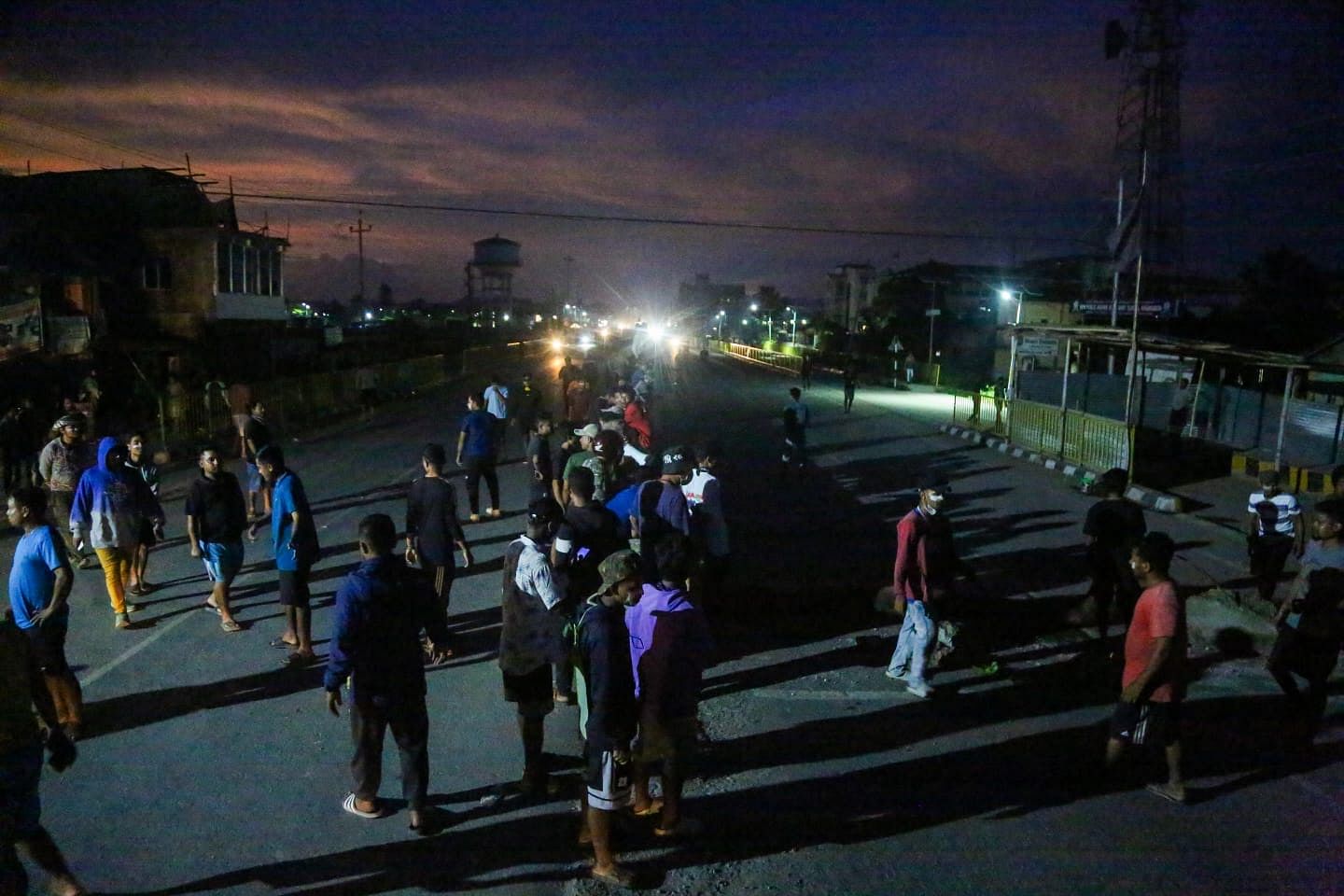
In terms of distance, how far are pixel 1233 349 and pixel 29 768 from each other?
53.9 feet

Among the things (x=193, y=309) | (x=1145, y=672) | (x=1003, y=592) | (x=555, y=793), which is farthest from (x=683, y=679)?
(x=193, y=309)

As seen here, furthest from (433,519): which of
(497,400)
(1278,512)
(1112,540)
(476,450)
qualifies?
(497,400)

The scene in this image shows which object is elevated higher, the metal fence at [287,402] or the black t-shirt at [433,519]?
the black t-shirt at [433,519]

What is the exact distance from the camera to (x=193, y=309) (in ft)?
104

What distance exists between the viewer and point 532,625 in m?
4.76

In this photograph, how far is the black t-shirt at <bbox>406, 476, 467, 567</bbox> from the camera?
277 inches

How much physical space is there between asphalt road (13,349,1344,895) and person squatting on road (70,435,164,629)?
0.48 m

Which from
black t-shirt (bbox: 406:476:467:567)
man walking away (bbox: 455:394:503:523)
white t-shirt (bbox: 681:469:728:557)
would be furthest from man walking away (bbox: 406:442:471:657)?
man walking away (bbox: 455:394:503:523)

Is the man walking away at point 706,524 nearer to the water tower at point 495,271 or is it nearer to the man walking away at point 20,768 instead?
the man walking away at point 20,768

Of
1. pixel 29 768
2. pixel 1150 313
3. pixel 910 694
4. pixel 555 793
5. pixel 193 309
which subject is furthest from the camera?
pixel 193 309

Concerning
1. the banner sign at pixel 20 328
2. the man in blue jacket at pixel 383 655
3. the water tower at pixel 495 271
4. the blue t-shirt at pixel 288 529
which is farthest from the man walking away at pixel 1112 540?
the water tower at pixel 495 271

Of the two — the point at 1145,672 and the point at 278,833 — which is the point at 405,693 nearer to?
the point at 278,833

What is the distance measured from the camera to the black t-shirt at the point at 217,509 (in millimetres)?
7188

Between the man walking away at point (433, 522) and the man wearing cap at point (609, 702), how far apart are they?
123 inches
